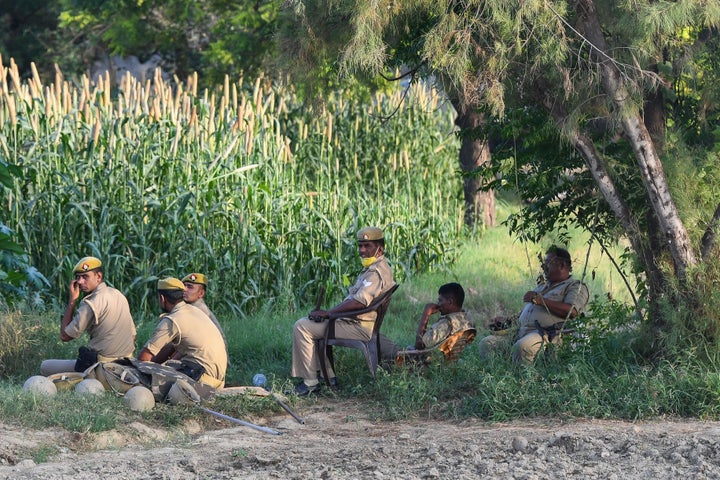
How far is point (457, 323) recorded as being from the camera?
880 cm

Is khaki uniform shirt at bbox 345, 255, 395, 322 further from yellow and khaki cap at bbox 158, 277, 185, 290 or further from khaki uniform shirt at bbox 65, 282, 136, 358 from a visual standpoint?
khaki uniform shirt at bbox 65, 282, 136, 358

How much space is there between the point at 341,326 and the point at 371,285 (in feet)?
1.37

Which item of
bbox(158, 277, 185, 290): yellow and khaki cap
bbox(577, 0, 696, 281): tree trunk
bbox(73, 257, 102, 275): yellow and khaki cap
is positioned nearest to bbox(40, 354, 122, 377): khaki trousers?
bbox(73, 257, 102, 275): yellow and khaki cap

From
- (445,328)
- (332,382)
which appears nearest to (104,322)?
(332,382)

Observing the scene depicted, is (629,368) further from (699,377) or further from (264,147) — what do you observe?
(264,147)

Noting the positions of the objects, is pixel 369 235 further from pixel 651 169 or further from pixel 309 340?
pixel 651 169

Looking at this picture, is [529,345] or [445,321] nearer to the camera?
[529,345]

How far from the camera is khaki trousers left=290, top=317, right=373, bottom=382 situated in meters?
8.77

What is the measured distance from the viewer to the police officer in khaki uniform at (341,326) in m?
8.77

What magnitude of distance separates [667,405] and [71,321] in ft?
15.0

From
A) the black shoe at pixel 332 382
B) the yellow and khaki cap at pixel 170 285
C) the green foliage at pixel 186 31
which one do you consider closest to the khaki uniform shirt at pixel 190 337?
the yellow and khaki cap at pixel 170 285

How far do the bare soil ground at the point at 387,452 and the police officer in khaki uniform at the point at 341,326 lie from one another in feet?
3.47

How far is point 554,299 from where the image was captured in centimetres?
890

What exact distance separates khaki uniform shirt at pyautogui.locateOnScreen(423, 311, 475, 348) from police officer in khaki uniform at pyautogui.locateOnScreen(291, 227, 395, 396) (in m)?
0.49
